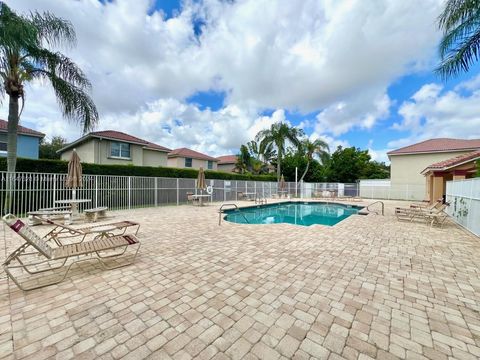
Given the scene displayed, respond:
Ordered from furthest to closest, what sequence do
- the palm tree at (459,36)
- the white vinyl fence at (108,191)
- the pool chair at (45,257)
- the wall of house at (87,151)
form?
the wall of house at (87,151)
the white vinyl fence at (108,191)
the palm tree at (459,36)
the pool chair at (45,257)

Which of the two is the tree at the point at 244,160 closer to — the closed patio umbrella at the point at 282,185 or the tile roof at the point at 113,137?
the closed patio umbrella at the point at 282,185

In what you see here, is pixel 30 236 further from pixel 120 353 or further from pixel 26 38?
pixel 26 38

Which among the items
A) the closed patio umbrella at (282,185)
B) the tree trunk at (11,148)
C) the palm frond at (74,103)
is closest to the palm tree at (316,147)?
the closed patio umbrella at (282,185)

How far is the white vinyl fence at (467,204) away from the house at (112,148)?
66.8ft

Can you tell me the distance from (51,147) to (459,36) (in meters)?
40.1

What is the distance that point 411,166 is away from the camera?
23.6 meters

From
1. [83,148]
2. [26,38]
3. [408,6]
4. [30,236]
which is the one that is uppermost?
[408,6]

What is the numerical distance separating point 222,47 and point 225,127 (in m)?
21.7

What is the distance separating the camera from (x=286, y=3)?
8.25m

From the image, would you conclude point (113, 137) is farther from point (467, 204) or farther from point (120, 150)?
point (467, 204)

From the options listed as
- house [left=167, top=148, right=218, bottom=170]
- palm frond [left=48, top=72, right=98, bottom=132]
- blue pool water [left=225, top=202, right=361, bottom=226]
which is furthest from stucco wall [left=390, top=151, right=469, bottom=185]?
palm frond [left=48, top=72, right=98, bottom=132]

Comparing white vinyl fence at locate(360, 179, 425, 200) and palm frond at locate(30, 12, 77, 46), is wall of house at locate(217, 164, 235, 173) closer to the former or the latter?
white vinyl fence at locate(360, 179, 425, 200)

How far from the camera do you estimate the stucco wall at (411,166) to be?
22.4 meters

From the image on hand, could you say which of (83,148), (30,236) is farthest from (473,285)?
(83,148)
